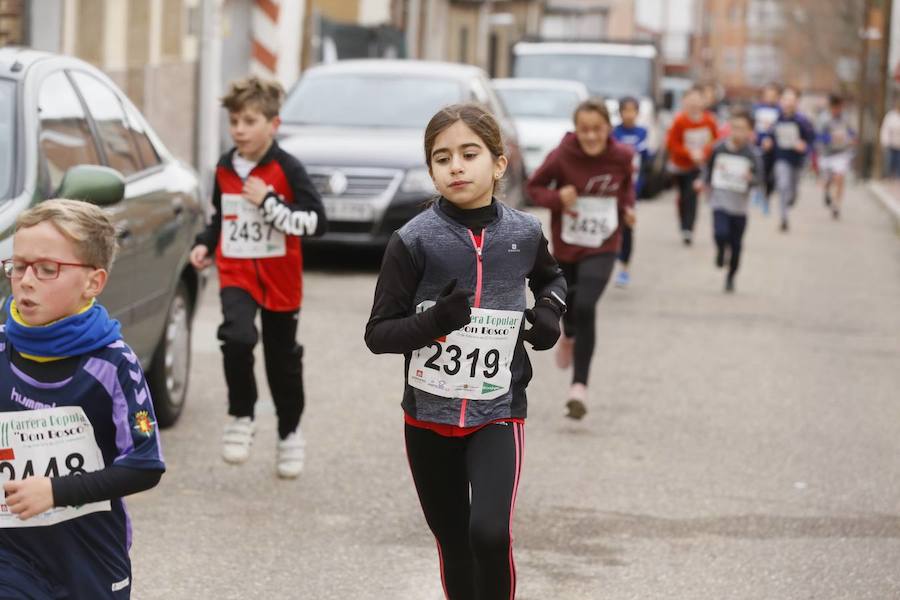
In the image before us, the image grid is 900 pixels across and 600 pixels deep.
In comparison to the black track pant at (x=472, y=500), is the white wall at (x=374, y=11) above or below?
above

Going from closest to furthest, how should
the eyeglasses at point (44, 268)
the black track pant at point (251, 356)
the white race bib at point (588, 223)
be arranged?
the eyeglasses at point (44, 268)
the black track pant at point (251, 356)
the white race bib at point (588, 223)

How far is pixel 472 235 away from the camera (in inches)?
177

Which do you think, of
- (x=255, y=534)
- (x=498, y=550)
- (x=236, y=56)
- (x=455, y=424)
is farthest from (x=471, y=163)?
(x=236, y=56)

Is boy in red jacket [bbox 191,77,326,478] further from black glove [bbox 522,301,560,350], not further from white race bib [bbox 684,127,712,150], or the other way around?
white race bib [bbox 684,127,712,150]

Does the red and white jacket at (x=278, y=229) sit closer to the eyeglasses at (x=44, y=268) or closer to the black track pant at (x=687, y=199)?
the eyeglasses at (x=44, y=268)

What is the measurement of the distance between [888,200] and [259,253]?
1005 inches

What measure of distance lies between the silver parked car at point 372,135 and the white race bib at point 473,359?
29.1ft

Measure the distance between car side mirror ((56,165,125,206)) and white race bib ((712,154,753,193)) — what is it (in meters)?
9.68

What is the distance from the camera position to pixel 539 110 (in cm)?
2561

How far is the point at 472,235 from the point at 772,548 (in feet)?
7.71

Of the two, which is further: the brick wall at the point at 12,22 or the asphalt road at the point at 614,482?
the brick wall at the point at 12,22

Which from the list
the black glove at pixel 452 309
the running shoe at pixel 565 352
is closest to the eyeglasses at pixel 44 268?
the black glove at pixel 452 309

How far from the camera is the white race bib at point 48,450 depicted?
3.72m

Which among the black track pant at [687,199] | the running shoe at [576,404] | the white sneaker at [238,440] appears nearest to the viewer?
the white sneaker at [238,440]
